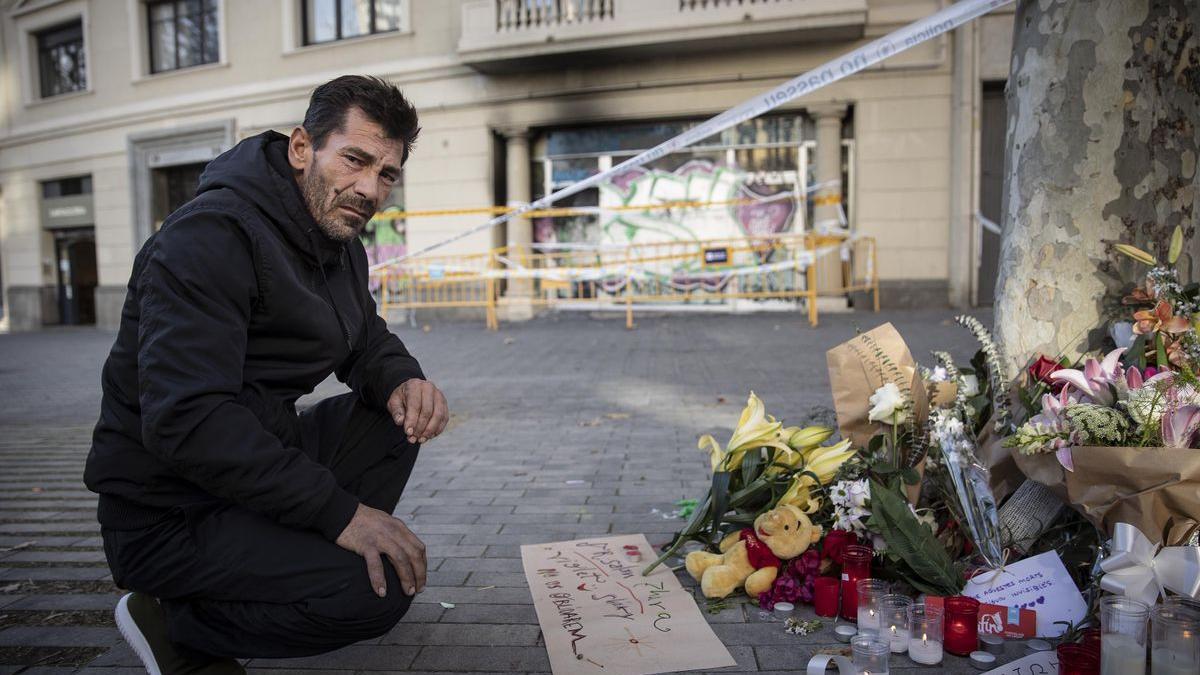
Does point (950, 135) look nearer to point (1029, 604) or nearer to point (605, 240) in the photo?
point (605, 240)

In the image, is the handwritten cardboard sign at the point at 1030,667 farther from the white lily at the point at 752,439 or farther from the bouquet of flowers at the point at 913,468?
the white lily at the point at 752,439

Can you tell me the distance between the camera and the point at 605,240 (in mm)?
14984

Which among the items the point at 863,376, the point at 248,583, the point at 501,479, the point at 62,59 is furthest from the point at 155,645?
the point at 62,59

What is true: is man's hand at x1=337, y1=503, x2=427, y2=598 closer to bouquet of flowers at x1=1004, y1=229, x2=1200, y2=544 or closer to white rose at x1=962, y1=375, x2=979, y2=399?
bouquet of flowers at x1=1004, y1=229, x2=1200, y2=544

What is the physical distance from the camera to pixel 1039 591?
2.26m

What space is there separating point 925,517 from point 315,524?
75.9 inches

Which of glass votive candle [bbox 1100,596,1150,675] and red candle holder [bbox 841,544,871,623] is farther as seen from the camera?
red candle holder [bbox 841,544,871,623]

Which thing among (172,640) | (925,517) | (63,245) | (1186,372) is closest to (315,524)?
(172,640)

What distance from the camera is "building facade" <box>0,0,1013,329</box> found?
42.3ft

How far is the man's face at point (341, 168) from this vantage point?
82.4 inches

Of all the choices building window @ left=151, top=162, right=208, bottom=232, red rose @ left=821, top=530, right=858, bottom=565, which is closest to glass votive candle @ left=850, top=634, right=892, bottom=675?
red rose @ left=821, top=530, right=858, bottom=565

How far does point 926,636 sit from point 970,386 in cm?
119

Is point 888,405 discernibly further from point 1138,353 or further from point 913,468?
point 1138,353

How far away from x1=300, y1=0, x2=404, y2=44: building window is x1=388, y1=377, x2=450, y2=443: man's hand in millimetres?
15059
